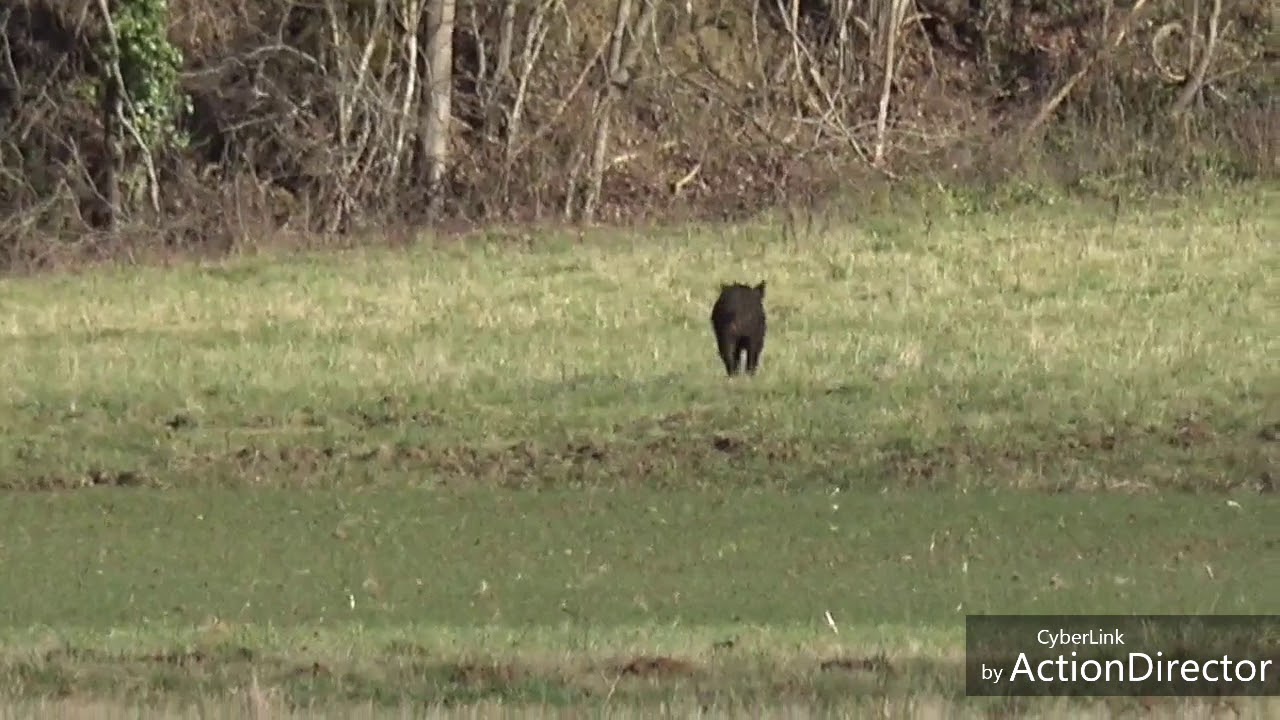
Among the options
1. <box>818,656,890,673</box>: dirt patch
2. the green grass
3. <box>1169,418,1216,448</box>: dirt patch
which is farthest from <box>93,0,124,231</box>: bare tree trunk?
<box>818,656,890,673</box>: dirt patch

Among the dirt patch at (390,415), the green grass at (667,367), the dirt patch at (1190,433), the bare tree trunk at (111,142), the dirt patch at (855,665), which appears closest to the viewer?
the dirt patch at (855,665)

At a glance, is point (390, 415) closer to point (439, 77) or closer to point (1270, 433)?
point (1270, 433)

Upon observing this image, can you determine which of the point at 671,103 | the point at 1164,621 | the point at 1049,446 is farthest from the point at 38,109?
the point at 1164,621

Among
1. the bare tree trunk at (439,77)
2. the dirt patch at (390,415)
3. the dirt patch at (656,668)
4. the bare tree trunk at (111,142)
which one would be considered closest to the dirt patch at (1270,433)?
the dirt patch at (390,415)

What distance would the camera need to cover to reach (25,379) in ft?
67.2

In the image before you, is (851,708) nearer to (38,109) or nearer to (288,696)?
(288,696)

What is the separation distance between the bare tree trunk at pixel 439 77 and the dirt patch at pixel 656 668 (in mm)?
24143

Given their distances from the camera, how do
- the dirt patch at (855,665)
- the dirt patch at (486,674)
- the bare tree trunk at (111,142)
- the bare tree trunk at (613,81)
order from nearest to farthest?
the dirt patch at (486,674), the dirt patch at (855,665), the bare tree trunk at (111,142), the bare tree trunk at (613,81)

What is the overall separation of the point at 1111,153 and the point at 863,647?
24427 millimetres

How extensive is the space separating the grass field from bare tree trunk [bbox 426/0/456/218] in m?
4.40

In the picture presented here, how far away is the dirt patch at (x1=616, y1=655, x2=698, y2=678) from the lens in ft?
30.2

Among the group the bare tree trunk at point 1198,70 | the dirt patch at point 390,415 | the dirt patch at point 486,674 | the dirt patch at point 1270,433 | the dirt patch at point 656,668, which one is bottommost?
the dirt patch at point 390,415

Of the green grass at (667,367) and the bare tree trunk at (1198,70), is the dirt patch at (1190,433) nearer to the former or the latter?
the green grass at (667,367)

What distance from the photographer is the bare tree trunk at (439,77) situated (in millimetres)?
33344
